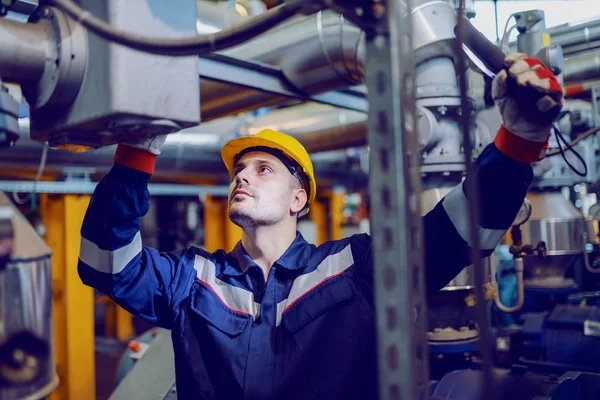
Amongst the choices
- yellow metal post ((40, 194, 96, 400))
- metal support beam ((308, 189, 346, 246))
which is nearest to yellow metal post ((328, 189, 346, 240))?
metal support beam ((308, 189, 346, 246))

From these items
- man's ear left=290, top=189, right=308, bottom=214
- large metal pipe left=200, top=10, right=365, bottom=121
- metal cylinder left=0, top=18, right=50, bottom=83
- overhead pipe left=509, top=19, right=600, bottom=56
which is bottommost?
man's ear left=290, top=189, right=308, bottom=214

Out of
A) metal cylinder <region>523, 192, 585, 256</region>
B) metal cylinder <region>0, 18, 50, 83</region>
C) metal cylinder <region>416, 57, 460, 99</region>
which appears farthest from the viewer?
metal cylinder <region>523, 192, 585, 256</region>

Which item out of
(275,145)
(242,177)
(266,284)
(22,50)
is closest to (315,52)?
(275,145)

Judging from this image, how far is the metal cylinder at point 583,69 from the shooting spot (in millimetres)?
2633

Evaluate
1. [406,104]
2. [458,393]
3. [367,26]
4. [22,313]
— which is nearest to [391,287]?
[406,104]

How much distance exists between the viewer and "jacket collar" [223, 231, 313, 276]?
5.07 ft

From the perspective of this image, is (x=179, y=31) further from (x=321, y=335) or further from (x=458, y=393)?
(x=458, y=393)

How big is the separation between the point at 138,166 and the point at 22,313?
28.2 inches

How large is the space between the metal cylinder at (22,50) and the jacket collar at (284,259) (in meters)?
0.79

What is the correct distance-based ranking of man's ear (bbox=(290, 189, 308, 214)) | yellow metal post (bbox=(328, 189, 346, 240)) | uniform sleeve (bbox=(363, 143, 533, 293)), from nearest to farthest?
uniform sleeve (bbox=(363, 143, 533, 293))
man's ear (bbox=(290, 189, 308, 214))
yellow metal post (bbox=(328, 189, 346, 240))

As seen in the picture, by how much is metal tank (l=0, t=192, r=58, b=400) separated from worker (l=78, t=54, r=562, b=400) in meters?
0.63

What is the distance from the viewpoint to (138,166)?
1.39 meters

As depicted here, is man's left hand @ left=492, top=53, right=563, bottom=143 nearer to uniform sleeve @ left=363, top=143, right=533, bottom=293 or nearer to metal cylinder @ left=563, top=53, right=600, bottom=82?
uniform sleeve @ left=363, top=143, right=533, bottom=293

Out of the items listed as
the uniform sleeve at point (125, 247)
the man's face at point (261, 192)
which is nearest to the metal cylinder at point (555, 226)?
the man's face at point (261, 192)
